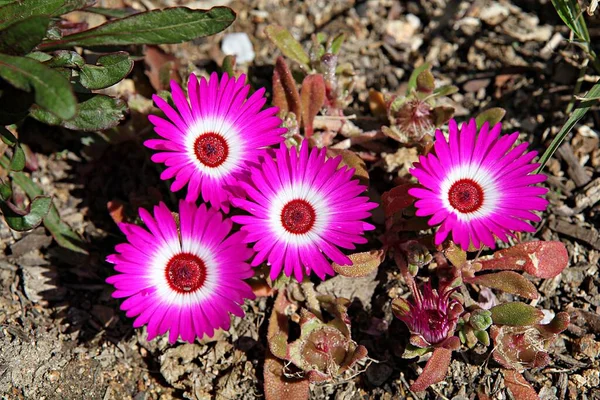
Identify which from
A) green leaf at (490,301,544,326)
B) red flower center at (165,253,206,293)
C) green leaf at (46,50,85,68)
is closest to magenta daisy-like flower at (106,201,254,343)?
red flower center at (165,253,206,293)

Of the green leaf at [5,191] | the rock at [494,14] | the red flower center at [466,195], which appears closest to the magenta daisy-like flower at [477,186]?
the red flower center at [466,195]

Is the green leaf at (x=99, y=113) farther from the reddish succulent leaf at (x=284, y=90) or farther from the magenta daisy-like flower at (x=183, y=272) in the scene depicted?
the reddish succulent leaf at (x=284, y=90)

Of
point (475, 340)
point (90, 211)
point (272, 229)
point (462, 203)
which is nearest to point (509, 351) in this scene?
point (475, 340)

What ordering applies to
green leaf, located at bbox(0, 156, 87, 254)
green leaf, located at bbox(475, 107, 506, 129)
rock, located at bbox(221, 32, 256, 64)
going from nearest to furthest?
green leaf, located at bbox(475, 107, 506, 129)
green leaf, located at bbox(0, 156, 87, 254)
rock, located at bbox(221, 32, 256, 64)

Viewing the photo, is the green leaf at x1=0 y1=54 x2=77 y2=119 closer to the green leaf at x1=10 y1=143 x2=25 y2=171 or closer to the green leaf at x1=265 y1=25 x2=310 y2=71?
the green leaf at x1=10 y1=143 x2=25 y2=171

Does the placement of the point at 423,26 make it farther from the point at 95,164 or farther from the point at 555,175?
the point at 95,164

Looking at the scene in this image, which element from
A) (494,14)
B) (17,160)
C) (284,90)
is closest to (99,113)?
(17,160)
